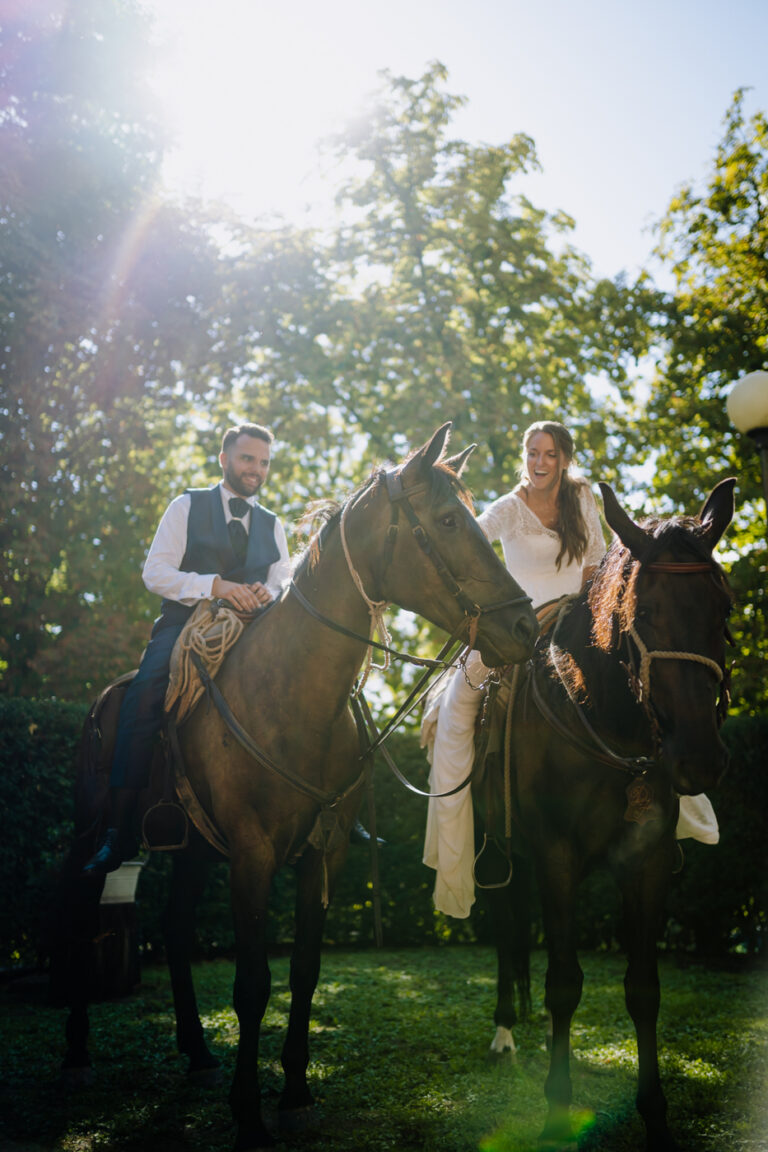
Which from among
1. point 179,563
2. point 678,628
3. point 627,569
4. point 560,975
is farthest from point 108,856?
point 678,628

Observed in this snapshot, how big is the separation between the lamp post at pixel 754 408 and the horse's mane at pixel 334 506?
171 inches

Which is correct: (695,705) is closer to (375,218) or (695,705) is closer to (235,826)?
(235,826)

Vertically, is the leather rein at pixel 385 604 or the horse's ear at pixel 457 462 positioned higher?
the horse's ear at pixel 457 462

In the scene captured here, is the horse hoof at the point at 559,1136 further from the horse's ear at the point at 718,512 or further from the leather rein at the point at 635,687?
the horse's ear at the point at 718,512

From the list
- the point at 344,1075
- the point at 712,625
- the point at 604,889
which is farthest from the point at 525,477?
the point at 604,889

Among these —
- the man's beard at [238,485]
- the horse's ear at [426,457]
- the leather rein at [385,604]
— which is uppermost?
the man's beard at [238,485]

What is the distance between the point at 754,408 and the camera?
24.0 feet

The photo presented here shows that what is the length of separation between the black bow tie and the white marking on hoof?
11.3 ft

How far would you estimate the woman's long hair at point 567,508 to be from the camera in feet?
16.8

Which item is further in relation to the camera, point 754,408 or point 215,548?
point 754,408

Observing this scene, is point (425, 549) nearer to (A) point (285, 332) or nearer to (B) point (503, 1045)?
(B) point (503, 1045)

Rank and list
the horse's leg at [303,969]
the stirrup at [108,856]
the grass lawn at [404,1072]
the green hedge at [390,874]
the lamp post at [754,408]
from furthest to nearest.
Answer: the green hedge at [390,874]
the lamp post at [754,408]
the stirrup at [108,856]
the horse's leg at [303,969]
the grass lawn at [404,1072]

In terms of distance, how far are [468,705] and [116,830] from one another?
6.42 feet

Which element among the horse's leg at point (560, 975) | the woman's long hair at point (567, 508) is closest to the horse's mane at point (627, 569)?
the horse's leg at point (560, 975)
